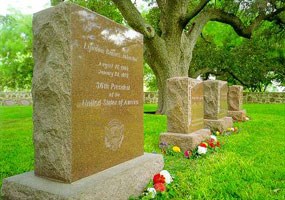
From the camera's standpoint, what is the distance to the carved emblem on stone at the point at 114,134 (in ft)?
11.2

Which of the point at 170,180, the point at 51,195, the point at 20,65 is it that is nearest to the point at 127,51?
the point at 170,180

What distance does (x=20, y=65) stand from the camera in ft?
98.3

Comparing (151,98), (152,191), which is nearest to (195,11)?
(152,191)

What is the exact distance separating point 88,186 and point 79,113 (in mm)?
737

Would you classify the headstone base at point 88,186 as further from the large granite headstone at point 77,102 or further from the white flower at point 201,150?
the white flower at point 201,150

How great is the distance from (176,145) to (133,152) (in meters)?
2.07

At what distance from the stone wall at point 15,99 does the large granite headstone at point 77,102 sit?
2521 cm

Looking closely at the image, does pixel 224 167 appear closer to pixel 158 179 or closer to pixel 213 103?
pixel 158 179

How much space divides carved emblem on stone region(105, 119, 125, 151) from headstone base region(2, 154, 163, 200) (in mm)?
256

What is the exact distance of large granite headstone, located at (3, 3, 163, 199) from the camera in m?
2.86

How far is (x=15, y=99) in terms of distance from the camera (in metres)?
27.0

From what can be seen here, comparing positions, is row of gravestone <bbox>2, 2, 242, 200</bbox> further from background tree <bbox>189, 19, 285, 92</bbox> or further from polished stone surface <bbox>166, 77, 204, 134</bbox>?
background tree <bbox>189, 19, 285, 92</bbox>

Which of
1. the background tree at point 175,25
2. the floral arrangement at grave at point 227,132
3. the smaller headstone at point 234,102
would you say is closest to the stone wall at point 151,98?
the background tree at point 175,25

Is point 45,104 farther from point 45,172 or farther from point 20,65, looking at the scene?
point 20,65
